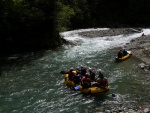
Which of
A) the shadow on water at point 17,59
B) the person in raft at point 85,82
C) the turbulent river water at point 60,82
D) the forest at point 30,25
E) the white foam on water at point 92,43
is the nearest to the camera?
the turbulent river water at point 60,82

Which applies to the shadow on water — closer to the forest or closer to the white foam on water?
the forest

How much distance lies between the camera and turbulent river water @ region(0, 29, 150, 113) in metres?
16.5

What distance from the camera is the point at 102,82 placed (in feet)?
61.2

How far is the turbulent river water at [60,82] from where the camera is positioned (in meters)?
16.5

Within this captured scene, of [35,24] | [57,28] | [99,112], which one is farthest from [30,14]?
[99,112]

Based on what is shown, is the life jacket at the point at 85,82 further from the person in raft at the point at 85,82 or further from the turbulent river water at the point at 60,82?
the turbulent river water at the point at 60,82

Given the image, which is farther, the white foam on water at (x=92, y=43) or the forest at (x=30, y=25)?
the white foam on water at (x=92, y=43)

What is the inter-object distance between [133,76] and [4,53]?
15.1 metres

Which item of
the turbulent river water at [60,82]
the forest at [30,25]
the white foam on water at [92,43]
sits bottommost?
the turbulent river water at [60,82]

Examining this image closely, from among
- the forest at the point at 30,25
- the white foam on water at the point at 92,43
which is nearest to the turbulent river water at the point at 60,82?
the white foam on water at the point at 92,43

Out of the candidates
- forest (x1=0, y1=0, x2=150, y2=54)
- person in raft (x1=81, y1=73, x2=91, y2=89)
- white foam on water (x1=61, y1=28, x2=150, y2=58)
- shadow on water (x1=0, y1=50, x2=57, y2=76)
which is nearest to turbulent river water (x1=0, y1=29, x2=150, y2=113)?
shadow on water (x1=0, y1=50, x2=57, y2=76)

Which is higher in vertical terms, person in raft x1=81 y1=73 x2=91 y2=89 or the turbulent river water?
person in raft x1=81 y1=73 x2=91 y2=89

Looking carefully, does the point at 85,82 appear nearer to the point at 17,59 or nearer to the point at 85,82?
the point at 85,82

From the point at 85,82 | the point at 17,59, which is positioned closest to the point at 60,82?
the point at 85,82
